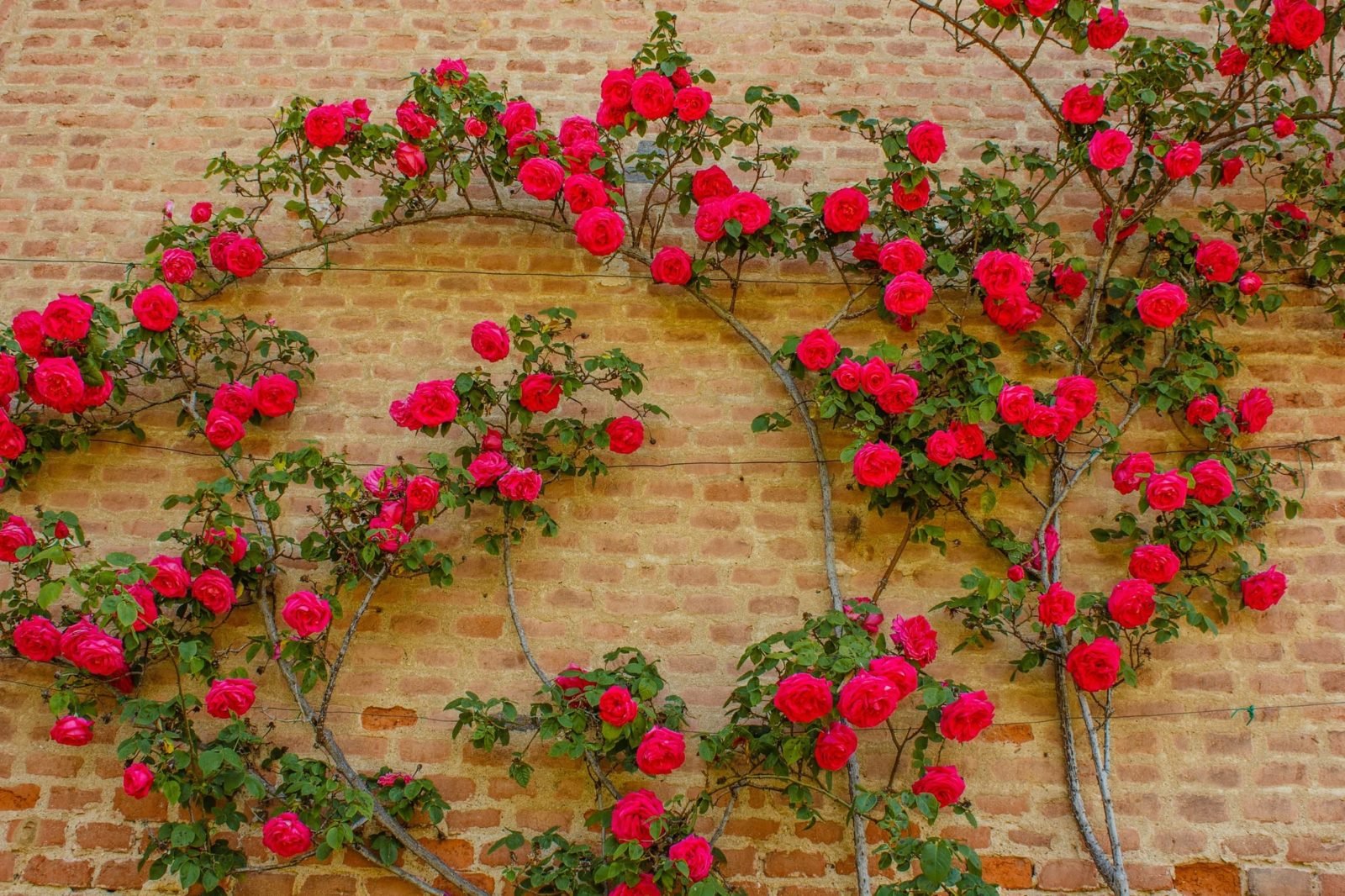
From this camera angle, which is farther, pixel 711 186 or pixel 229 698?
pixel 711 186

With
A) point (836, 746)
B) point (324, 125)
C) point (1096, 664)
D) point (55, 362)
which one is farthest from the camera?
point (324, 125)

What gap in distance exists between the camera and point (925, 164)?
275 cm

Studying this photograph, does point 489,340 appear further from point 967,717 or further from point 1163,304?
point 1163,304

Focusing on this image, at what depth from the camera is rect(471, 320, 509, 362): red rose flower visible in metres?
2.53

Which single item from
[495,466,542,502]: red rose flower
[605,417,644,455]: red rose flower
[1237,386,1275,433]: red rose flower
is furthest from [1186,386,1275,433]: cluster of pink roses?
[495,466,542,502]: red rose flower

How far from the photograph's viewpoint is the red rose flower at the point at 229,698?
7.43ft

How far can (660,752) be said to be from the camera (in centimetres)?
221

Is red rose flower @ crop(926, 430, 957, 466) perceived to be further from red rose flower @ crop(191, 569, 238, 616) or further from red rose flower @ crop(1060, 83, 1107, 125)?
red rose flower @ crop(191, 569, 238, 616)

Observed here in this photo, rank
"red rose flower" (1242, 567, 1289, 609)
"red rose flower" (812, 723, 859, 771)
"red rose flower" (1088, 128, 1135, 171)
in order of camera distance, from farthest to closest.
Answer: "red rose flower" (1088, 128, 1135, 171), "red rose flower" (1242, 567, 1289, 609), "red rose flower" (812, 723, 859, 771)

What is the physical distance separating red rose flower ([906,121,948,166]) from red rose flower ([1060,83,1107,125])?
0.35 meters

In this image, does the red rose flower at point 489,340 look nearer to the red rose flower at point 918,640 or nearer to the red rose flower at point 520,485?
the red rose flower at point 520,485

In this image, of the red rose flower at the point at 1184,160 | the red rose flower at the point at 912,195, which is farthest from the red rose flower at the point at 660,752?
the red rose flower at the point at 1184,160

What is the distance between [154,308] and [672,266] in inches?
49.2

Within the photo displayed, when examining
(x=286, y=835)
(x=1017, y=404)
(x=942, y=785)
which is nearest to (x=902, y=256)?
(x=1017, y=404)
